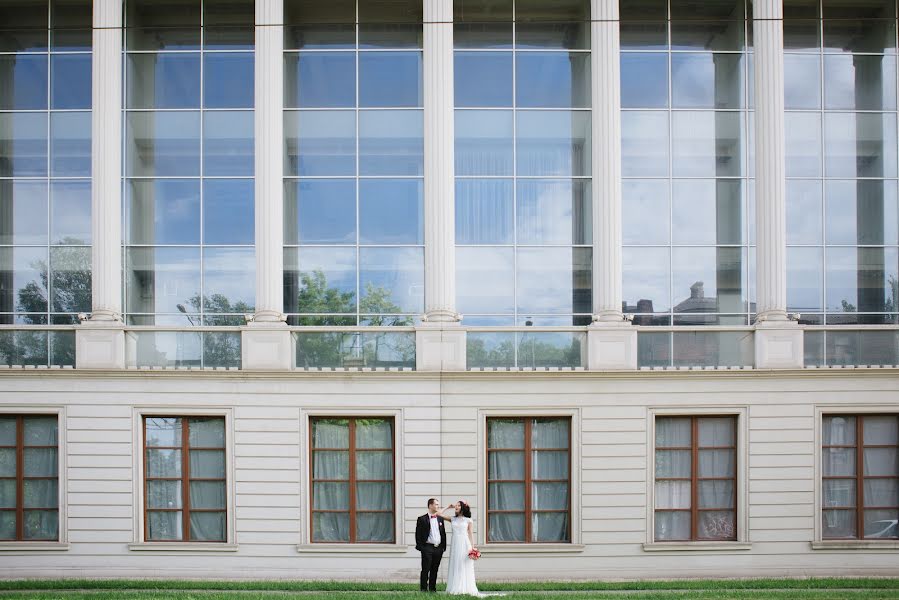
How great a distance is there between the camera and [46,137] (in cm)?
2211

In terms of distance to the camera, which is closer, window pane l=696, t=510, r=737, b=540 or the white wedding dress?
the white wedding dress

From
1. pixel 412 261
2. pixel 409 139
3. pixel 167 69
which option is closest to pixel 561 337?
pixel 412 261

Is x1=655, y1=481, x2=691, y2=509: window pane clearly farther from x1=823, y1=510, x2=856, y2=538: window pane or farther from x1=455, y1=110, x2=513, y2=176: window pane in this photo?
x1=455, y1=110, x2=513, y2=176: window pane

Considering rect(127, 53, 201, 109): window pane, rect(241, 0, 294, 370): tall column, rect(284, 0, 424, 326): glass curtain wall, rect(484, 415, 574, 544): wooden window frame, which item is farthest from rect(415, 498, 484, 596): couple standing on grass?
rect(127, 53, 201, 109): window pane

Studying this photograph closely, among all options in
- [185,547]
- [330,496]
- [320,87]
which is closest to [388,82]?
[320,87]

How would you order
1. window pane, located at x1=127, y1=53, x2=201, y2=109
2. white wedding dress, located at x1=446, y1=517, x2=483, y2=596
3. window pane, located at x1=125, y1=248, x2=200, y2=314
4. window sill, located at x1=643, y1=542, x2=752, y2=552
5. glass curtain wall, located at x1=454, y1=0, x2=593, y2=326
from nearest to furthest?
white wedding dress, located at x1=446, y1=517, x2=483, y2=596, window sill, located at x1=643, y1=542, x2=752, y2=552, window pane, located at x1=125, y1=248, x2=200, y2=314, glass curtain wall, located at x1=454, y1=0, x2=593, y2=326, window pane, located at x1=127, y1=53, x2=201, y2=109

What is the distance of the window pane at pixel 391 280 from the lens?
2177 cm

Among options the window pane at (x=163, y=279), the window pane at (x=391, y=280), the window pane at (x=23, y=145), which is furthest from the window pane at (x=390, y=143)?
the window pane at (x=23, y=145)

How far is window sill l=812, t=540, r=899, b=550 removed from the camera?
19.9 m

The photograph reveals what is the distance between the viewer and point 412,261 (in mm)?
21875

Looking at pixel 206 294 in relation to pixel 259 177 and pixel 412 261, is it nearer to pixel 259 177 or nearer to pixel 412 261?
pixel 259 177

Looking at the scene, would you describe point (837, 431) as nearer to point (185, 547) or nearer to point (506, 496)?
point (506, 496)

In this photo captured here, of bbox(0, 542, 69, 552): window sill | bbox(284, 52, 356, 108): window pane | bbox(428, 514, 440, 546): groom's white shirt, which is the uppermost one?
bbox(284, 52, 356, 108): window pane

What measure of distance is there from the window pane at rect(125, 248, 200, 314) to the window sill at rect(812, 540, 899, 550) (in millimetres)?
16283
